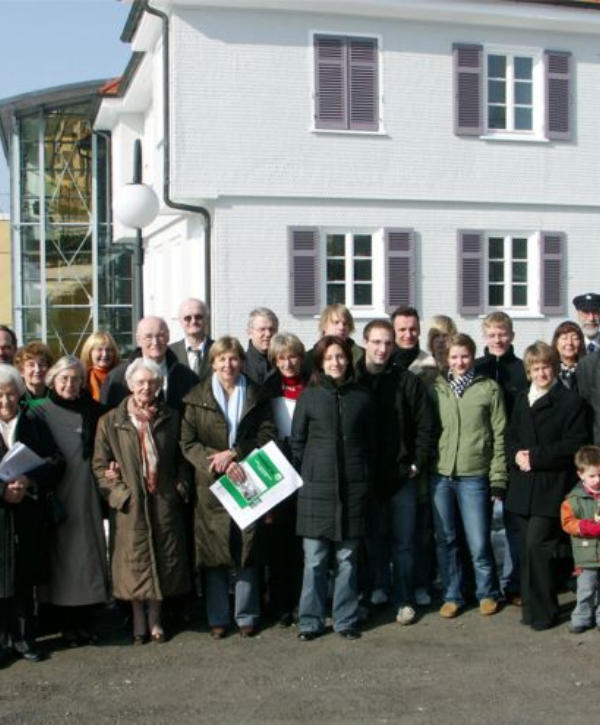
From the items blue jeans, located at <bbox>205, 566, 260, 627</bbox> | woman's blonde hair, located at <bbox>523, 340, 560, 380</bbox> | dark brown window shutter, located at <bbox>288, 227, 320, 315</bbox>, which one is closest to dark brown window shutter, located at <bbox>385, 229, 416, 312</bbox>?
dark brown window shutter, located at <bbox>288, 227, 320, 315</bbox>

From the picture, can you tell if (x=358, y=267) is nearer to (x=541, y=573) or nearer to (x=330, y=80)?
(x=330, y=80)

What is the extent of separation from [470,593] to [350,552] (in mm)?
1287

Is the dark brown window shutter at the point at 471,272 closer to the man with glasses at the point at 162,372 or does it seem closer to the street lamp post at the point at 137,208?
the street lamp post at the point at 137,208

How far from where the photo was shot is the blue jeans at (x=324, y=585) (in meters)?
6.39

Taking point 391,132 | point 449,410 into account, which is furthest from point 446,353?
point 391,132

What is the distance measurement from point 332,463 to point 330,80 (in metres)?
14.1

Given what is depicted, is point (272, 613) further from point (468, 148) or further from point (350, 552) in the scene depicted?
point (468, 148)

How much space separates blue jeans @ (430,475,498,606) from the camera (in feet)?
22.4

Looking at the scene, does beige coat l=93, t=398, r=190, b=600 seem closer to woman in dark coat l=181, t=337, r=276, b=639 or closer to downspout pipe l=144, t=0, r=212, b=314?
woman in dark coat l=181, t=337, r=276, b=639

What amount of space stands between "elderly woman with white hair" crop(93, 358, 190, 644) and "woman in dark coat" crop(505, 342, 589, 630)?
85.0 inches

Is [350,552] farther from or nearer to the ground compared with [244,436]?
nearer to the ground

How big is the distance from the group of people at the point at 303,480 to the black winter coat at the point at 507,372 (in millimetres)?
170

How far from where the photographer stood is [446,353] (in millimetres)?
7301

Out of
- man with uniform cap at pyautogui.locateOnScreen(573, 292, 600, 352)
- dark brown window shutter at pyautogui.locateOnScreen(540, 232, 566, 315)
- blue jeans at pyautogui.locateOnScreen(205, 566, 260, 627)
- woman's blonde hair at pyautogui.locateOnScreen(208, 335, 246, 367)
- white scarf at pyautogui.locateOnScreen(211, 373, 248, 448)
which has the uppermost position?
dark brown window shutter at pyautogui.locateOnScreen(540, 232, 566, 315)
